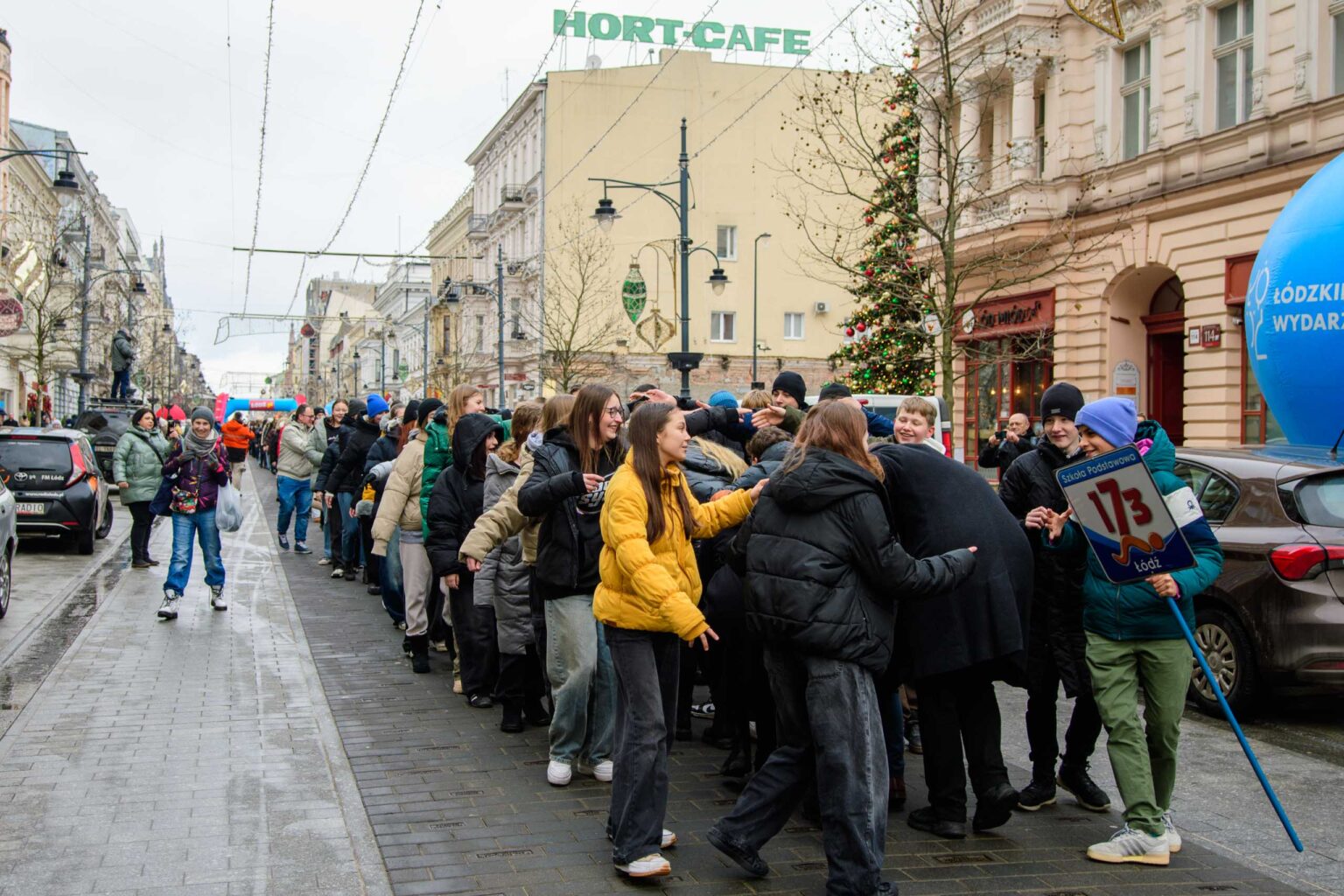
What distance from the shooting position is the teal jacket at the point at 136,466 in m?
15.0

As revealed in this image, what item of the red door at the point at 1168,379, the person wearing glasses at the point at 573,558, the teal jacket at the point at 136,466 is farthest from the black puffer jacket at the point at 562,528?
the red door at the point at 1168,379

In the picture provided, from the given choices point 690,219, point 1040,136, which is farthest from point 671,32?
point 1040,136

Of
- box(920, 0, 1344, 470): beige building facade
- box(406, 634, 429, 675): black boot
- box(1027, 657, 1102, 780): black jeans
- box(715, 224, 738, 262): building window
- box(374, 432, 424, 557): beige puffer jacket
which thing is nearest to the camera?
box(1027, 657, 1102, 780): black jeans

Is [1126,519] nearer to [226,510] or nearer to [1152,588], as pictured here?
[1152,588]

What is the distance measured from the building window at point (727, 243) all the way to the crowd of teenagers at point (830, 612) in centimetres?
4867

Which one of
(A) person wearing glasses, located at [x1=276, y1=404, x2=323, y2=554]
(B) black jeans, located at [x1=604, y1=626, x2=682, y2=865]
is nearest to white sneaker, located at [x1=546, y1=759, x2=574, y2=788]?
(B) black jeans, located at [x1=604, y1=626, x2=682, y2=865]

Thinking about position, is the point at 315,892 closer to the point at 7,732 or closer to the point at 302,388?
the point at 7,732

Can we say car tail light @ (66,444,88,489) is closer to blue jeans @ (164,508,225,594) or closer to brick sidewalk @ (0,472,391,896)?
blue jeans @ (164,508,225,594)

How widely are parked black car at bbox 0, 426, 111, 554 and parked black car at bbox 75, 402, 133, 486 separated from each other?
11504 mm

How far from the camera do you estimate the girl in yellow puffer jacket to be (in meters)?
5.05

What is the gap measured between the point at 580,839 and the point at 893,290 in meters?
18.3

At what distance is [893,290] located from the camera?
2275 centimetres

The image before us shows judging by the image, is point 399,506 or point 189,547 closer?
point 399,506

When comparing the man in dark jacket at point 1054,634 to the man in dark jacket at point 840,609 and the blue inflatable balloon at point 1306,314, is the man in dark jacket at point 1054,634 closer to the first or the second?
the man in dark jacket at point 840,609
